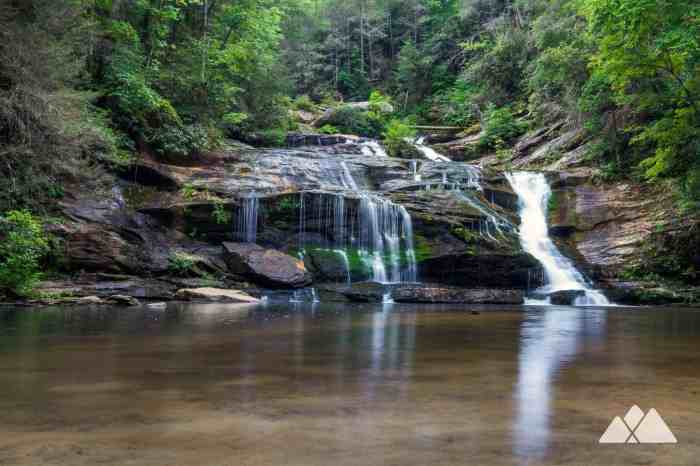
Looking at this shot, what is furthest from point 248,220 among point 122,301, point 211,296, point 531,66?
point 531,66

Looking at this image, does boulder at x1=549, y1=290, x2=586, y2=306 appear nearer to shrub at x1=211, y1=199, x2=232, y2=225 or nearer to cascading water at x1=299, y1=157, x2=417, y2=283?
cascading water at x1=299, y1=157, x2=417, y2=283

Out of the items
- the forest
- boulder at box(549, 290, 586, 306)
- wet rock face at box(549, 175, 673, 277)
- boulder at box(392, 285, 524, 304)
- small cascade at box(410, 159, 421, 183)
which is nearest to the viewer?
the forest

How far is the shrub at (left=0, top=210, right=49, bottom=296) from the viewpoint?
1157cm

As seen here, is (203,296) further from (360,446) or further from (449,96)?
(449,96)

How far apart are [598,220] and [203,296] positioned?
13.6 m

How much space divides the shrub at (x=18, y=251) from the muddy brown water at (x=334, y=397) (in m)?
5.42

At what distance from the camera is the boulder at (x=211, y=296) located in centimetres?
1363

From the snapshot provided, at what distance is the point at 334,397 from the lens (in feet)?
11.1

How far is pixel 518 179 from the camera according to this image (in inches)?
854

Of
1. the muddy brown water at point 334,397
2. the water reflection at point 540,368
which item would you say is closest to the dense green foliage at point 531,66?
the water reflection at point 540,368

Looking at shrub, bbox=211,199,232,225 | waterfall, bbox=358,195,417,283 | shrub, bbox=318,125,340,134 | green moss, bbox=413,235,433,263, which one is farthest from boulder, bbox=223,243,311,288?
shrub, bbox=318,125,340,134

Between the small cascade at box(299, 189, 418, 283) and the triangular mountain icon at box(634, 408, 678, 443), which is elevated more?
the small cascade at box(299, 189, 418, 283)

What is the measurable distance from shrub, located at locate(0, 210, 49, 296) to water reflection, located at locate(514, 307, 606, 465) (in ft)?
32.2

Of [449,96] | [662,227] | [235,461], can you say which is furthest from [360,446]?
[449,96]
